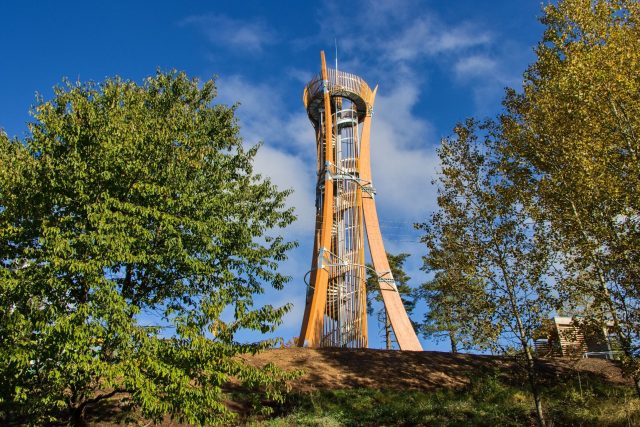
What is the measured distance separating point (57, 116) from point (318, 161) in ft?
39.7

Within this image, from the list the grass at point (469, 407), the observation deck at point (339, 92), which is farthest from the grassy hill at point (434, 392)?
the observation deck at point (339, 92)

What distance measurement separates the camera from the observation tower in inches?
688

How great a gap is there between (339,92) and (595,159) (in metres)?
13.5

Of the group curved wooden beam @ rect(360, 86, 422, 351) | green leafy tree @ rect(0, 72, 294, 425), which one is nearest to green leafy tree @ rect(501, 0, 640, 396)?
green leafy tree @ rect(0, 72, 294, 425)

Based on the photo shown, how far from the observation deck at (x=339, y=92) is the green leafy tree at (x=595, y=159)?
35.9ft

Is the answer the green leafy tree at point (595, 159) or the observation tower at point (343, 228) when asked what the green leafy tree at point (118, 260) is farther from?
the observation tower at point (343, 228)

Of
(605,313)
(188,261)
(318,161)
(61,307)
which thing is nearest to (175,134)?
(188,261)

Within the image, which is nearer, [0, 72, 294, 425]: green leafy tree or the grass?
[0, 72, 294, 425]: green leafy tree

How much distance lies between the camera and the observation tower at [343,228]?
1748cm

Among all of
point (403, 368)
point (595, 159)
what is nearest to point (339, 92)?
point (403, 368)

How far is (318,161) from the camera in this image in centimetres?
2042

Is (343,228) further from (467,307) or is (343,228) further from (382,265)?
(467,307)

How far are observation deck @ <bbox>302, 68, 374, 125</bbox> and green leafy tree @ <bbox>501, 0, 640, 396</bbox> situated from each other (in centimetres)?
1094

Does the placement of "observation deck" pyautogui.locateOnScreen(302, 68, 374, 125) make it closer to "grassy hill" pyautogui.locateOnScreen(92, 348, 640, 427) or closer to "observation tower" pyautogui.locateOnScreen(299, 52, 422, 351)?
"observation tower" pyautogui.locateOnScreen(299, 52, 422, 351)
